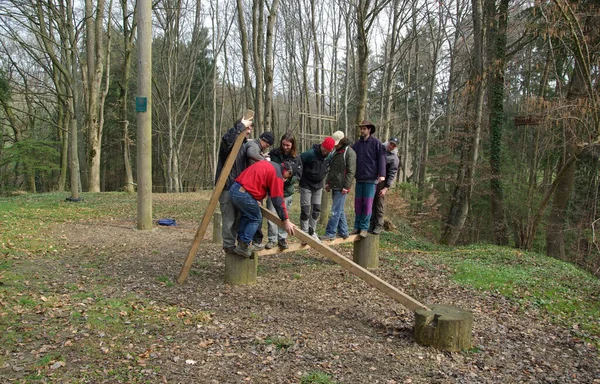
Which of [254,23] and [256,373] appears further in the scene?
[254,23]

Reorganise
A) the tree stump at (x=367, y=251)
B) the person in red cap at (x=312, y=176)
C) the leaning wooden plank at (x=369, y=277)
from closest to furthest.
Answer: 1. the leaning wooden plank at (x=369, y=277)
2. the person in red cap at (x=312, y=176)
3. the tree stump at (x=367, y=251)

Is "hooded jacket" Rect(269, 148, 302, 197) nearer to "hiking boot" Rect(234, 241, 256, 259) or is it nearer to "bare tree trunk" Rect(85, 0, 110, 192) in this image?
"hiking boot" Rect(234, 241, 256, 259)

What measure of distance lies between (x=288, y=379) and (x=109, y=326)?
194 cm

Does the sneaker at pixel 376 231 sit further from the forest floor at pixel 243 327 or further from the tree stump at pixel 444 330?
the tree stump at pixel 444 330

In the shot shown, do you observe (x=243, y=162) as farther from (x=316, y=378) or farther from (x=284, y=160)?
(x=316, y=378)

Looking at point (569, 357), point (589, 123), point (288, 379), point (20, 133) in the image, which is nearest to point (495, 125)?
point (589, 123)

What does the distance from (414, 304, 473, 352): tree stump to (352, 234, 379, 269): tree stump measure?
8.47 ft

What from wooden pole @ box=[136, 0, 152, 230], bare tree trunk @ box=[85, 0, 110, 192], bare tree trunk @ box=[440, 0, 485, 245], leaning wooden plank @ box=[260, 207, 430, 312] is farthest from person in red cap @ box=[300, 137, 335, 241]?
bare tree trunk @ box=[85, 0, 110, 192]

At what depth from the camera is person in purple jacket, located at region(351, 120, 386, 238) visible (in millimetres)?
6844

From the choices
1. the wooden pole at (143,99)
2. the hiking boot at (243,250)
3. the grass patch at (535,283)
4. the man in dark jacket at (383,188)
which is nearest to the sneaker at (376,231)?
the man in dark jacket at (383,188)

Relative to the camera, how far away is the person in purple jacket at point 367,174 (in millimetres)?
6844

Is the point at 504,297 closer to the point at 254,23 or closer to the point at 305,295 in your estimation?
the point at 305,295

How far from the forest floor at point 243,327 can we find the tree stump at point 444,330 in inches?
3.4

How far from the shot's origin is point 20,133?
26969mm
